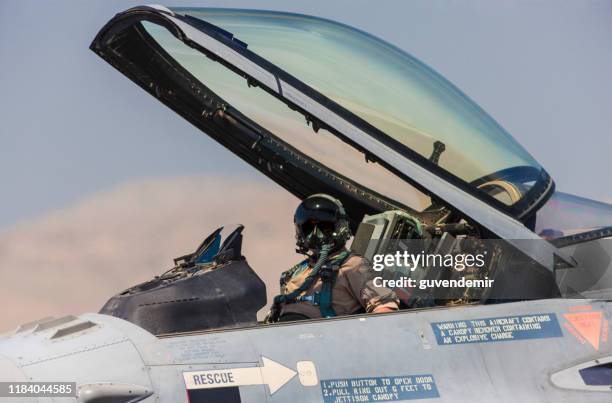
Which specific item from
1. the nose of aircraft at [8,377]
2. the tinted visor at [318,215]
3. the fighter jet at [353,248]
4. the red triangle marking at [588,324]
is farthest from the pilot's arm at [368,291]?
→ the nose of aircraft at [8,377]

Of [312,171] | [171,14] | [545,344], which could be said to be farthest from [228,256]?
[545,344]

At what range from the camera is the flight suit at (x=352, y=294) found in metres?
5.54

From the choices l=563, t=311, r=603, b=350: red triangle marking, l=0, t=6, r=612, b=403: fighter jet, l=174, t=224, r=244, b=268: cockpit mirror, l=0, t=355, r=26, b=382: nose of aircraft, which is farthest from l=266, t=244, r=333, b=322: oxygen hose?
l=0, t=355, r=26, b=382: nose of aircraft

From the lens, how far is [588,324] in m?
5.57

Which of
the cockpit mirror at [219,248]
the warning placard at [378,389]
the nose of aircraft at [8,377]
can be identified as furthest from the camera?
the cockpit mirror at [219,248]

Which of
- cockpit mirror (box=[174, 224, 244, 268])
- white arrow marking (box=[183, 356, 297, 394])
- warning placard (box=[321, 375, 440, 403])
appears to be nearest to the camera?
white arrow marking (box=[183, 356, 297, 394])

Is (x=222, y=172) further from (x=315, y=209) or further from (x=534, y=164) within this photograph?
(x=534, y=164)

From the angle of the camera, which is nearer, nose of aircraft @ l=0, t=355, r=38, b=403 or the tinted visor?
nose of aircraft @ l=0, t=355, r=38, b=403

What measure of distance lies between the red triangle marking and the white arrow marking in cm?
178

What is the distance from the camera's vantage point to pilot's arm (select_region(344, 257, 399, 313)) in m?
5.49

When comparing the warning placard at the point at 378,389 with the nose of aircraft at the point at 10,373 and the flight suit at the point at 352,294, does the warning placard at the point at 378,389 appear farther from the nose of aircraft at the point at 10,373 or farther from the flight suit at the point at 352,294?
the nose of aircraft at the point at 10,373

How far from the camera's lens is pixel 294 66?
5.75 m

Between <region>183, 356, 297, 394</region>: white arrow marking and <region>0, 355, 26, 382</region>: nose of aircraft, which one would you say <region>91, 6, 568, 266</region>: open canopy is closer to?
<region>183, 356, 297, 394</region>: white arrow marking

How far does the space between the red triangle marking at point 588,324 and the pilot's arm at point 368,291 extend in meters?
1.05
